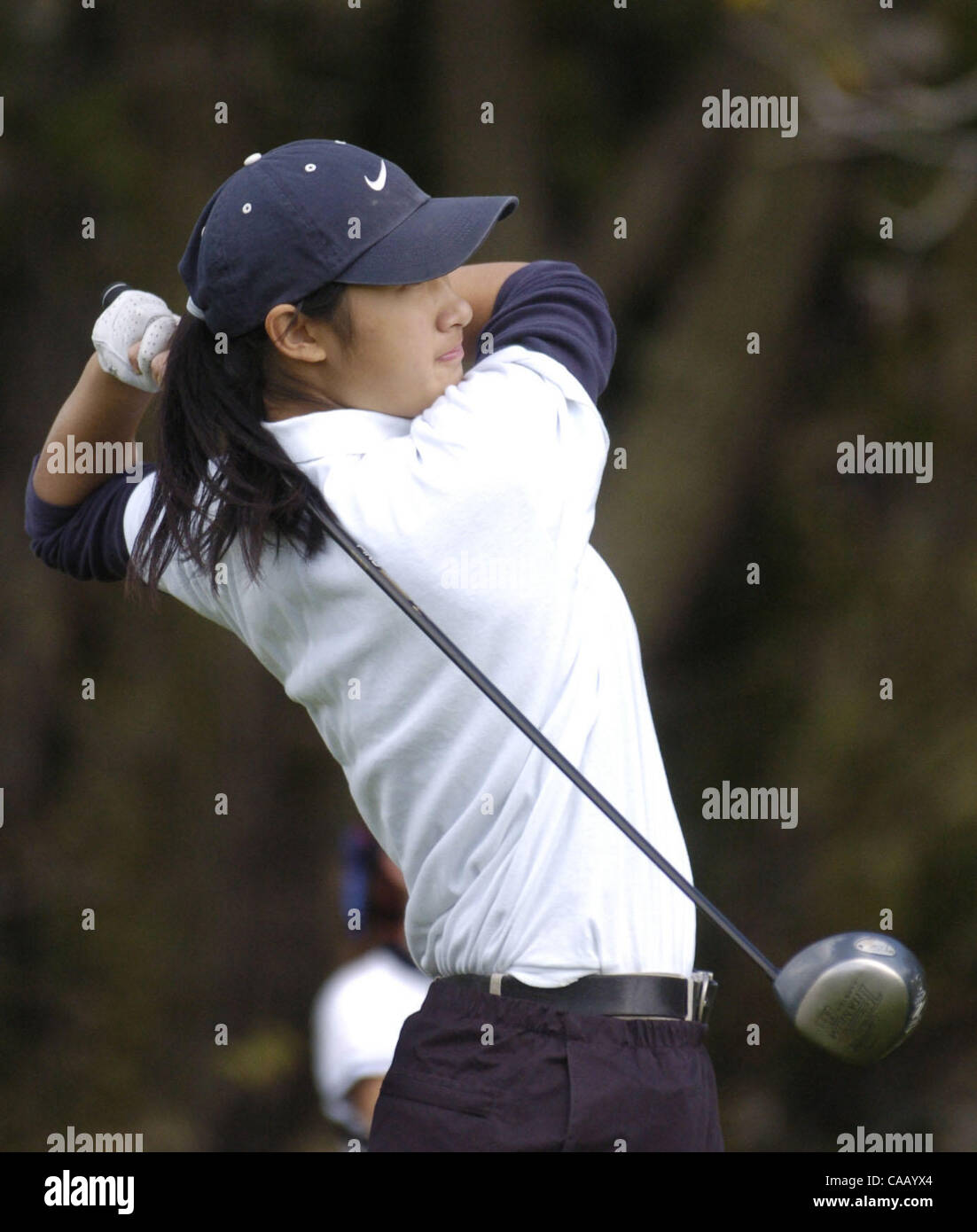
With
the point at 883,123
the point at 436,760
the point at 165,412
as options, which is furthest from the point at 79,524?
the point at 883,123

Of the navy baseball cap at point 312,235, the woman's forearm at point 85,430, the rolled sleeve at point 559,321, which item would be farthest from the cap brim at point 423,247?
the woman's forearm at point 85,430

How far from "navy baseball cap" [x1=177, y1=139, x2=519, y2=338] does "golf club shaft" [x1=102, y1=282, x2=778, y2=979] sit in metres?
0.31

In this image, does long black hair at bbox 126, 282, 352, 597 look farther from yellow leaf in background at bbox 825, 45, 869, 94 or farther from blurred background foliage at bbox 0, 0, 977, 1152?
yellow leaf in background at bbox 825, 45, 869, 94

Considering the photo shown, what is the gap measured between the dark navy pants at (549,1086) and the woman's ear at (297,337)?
0.85 meters

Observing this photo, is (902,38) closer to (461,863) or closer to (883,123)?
(883,123)

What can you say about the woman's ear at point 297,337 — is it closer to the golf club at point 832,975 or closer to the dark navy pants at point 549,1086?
the golf club at point 832,975

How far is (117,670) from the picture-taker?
24.0 feet

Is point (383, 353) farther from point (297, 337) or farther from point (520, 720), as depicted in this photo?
point (520, 720)

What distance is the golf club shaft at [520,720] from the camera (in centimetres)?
239

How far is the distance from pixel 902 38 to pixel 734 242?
0.82m

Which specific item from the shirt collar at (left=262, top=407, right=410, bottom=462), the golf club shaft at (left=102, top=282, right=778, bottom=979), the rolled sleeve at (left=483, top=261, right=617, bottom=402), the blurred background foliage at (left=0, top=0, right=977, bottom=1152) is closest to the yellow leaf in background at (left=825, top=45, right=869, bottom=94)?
the blurred background foliage at (left=0, top=0, right=977, bottom=1152)

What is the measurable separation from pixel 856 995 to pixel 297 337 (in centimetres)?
109

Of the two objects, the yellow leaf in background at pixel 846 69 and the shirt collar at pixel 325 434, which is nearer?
the shirt collar at pixel 325 434

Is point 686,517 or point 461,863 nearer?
point 461,863
